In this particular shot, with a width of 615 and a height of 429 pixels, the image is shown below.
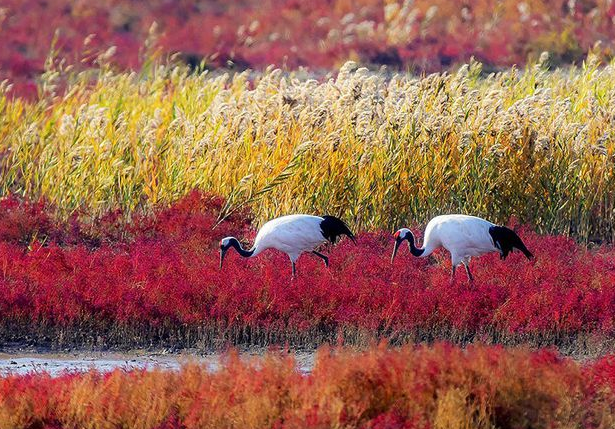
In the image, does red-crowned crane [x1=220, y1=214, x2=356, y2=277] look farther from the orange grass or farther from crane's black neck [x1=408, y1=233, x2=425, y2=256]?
the orange grass

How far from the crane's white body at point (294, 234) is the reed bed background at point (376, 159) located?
1150 millimetres

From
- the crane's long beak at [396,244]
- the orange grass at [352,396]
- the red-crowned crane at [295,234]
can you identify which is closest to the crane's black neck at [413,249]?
the crane's long beak at [396,244]

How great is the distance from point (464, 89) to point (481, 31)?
18.9 meters

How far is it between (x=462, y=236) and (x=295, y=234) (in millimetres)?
1300

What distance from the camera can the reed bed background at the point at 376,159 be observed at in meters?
12.4

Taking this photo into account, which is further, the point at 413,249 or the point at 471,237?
the point at 413,249

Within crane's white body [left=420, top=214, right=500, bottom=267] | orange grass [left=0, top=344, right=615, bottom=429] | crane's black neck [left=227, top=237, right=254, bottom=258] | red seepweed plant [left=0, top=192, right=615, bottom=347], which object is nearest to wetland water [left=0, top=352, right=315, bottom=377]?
red seepweed plant [left=0, top=192, right=615, bottom=347]

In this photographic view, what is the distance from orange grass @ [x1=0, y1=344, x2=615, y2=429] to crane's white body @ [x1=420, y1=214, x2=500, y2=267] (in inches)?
135

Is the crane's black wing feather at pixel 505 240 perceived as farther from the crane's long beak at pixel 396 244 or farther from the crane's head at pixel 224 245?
the crane's head at pixel 224 245

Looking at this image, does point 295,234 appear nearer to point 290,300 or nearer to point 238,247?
point 238,247

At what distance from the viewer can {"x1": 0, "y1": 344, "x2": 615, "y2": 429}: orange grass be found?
6.52 meters

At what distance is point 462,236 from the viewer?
10391 mm

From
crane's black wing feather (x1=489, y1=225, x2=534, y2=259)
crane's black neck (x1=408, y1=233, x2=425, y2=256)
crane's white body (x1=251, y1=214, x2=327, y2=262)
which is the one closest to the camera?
crane's black wing feather (x1=489, y1=225, x2=534, y2=259)

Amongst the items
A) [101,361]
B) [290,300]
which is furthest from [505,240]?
[101,361]
